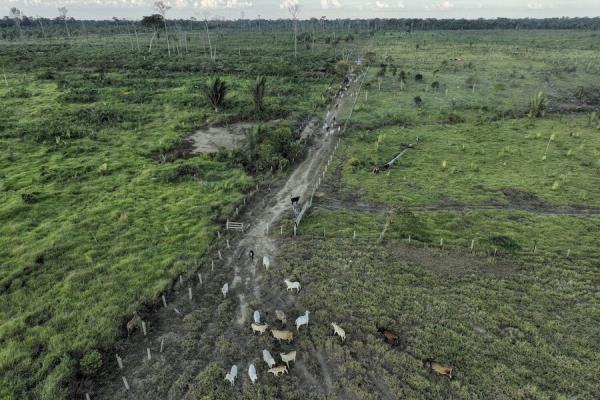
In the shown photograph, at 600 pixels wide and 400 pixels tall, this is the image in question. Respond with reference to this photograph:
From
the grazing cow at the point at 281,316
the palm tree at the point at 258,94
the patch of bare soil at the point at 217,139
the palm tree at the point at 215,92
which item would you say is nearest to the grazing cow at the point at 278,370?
the grazing cow at the point at 281,316

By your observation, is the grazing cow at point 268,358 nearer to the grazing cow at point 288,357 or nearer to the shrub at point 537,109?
the grazing cow at point 288,357

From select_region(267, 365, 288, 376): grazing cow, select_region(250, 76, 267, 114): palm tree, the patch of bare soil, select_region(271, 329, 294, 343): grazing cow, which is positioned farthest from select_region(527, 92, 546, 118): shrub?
select_region(267, 365, 288, 376): grazing cow

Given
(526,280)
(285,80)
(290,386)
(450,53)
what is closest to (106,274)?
(290,386)

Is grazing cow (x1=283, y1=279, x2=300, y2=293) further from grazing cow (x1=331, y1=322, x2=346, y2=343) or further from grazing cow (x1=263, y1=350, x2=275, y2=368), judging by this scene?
grazing cow (x1=263, y1=350, x2=275, y2=368)

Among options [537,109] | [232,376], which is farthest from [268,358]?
[537,109]

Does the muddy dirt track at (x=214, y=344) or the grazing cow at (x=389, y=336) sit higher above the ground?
the grazing cow at (x=389, y=336)
